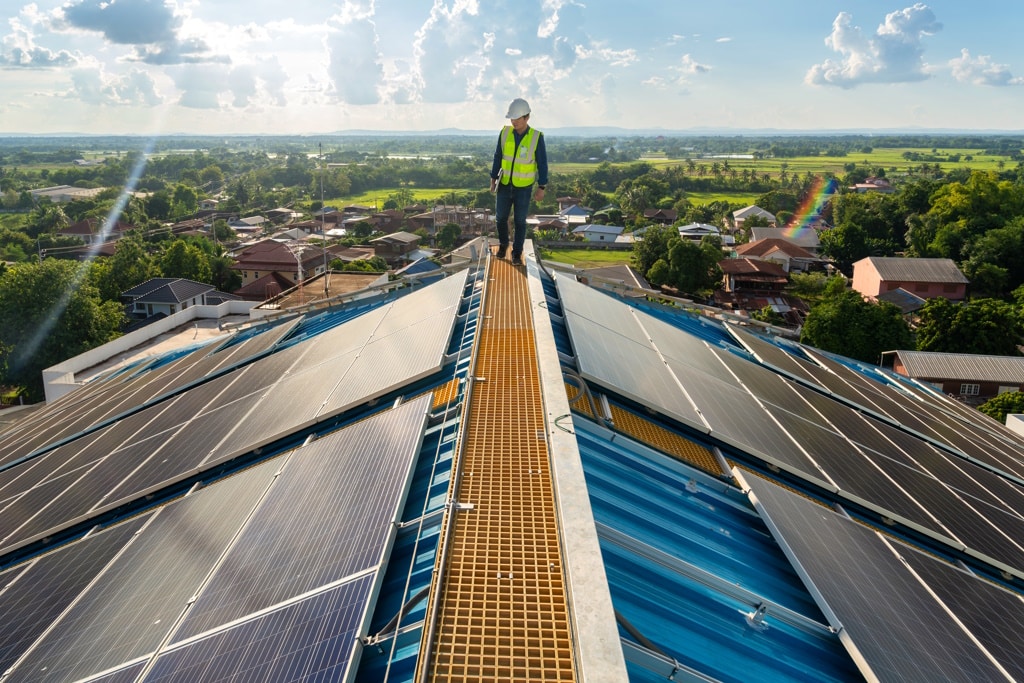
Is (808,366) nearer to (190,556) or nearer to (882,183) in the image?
(190,556)

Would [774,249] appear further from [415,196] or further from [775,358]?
[415,196]

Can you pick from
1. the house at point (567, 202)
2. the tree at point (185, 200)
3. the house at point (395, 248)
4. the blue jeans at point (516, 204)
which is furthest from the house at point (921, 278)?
the tree at point (185, 200)

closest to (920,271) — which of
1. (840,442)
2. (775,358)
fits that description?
(775,358)

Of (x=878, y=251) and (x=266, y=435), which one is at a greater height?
(x=266, y=435)

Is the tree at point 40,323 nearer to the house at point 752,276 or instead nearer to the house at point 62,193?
the house at point 752,276

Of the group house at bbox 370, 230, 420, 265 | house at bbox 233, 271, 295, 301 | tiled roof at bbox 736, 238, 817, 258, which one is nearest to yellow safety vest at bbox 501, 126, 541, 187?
house at bbox 233, 271, 295, 301

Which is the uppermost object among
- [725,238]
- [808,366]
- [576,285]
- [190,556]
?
[576,285]

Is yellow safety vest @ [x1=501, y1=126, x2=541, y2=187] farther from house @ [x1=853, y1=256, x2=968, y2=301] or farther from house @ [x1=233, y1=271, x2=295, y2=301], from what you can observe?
house @ [x1=853, y1=256, x2=968, y2=301]

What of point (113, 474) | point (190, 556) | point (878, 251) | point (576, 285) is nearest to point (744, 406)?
point (576, 285)
